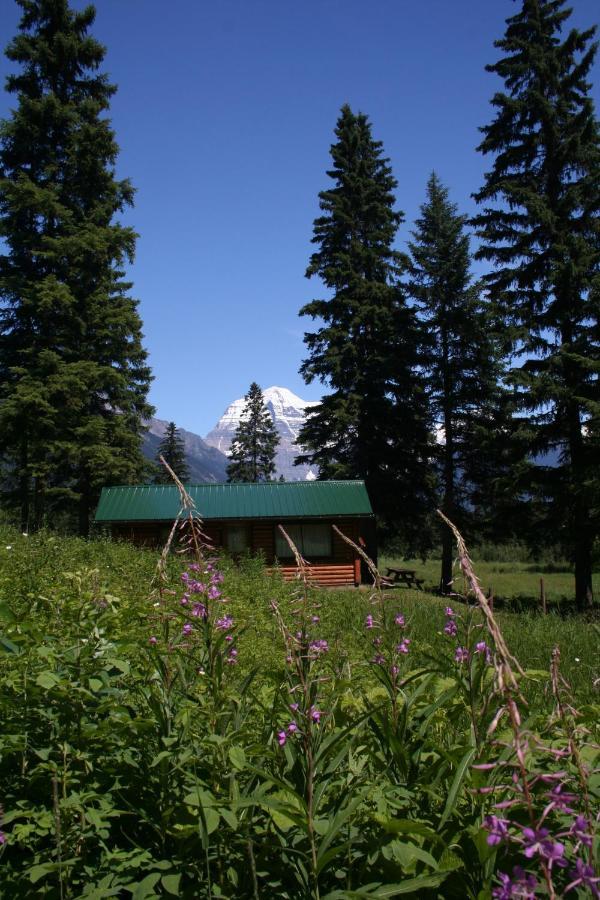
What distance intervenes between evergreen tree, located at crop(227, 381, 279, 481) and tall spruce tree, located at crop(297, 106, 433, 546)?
3472 cm

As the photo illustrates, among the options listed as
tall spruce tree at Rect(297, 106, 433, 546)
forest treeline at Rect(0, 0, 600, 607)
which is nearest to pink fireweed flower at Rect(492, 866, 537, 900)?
forest treeline at Rect(0, 0, 600, 607)

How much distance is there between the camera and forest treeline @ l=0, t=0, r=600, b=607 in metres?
20.0

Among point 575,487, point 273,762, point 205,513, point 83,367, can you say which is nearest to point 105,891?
point 273,762

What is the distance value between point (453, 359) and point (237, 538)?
43.4 ft

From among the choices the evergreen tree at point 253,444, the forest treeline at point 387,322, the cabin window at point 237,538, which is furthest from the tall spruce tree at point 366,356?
the evergreen tree at point 253,444

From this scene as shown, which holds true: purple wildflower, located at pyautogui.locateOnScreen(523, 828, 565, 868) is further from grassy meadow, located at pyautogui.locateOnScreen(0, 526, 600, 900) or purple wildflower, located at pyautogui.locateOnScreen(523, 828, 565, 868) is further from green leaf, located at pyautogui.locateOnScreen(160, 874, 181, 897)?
green leaf, located at pyautogui.locateOnScreen(160, 874, 181, 897)

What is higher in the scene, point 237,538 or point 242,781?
point 237,538

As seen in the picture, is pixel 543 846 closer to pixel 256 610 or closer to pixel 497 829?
pixel 497 829

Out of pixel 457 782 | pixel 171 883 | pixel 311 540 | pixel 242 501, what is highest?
pixel 242 501

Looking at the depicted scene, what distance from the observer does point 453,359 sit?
28.3 metres

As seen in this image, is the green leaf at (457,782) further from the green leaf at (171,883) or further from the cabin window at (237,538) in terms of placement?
the cabin window at (237,538)

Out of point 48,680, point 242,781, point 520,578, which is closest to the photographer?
point 242,781

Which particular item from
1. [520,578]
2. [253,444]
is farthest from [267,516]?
[253,444]

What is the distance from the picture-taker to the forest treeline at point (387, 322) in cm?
2000
